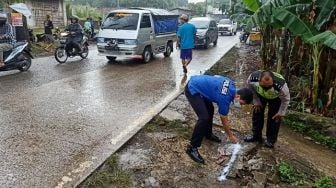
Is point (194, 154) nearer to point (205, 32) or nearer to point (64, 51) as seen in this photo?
point (64, 51)

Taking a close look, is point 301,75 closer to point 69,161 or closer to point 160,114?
point 160,114

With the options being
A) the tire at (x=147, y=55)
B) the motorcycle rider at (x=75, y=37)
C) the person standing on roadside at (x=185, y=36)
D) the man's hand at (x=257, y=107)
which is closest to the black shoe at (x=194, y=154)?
the man's hand at (x=257, y=107)

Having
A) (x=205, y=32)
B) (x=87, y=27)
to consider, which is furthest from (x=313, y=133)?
(x=87, y=27)

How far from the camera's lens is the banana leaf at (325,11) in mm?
6039

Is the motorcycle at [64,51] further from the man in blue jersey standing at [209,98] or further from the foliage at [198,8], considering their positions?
the foliage at [198,8]

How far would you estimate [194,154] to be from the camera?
4770mm

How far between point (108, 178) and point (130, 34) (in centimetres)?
873

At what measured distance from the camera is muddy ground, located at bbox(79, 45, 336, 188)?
421cm

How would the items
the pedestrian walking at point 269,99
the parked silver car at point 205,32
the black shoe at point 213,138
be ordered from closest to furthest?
the pedestrian walking at point 269,99, the black shoe at point 213,138, the parked silver car at point 205,32

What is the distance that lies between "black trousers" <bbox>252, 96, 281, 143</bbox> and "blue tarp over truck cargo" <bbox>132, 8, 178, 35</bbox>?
883 centimetres

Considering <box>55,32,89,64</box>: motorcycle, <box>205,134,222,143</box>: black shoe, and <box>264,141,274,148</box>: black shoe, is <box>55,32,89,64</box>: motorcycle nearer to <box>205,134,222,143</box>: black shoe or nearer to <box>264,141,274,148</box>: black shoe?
<box>205,134,222,143</box>: black shoe

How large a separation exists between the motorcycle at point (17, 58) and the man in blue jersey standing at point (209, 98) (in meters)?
7.16

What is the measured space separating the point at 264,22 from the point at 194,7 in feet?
211

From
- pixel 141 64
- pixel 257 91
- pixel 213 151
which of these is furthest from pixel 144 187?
pixel 141 64
